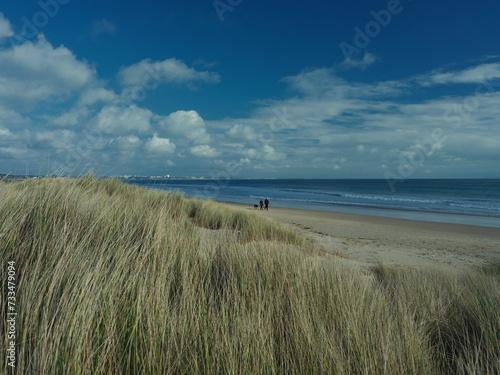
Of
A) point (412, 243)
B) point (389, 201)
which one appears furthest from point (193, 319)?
point (389, 201)

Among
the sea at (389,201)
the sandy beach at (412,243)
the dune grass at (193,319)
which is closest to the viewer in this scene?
the dune grass at (193,319)

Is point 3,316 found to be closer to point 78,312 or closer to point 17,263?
point 78,312

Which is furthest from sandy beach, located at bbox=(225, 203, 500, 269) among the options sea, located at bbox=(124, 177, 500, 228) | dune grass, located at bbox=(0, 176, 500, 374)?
sea, located at bbox=(124, 177, 500, 228)

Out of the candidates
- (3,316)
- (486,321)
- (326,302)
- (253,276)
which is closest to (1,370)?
(3,316)

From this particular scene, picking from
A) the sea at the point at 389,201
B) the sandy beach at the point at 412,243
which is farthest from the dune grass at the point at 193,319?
the sea at the point at 389,201

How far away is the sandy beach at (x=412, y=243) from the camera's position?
8.58 metres

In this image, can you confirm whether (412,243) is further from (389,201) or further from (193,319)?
(389,201)

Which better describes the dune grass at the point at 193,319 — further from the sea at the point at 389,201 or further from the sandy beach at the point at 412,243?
the sea at the point at 389,201

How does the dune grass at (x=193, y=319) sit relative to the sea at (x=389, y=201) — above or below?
above

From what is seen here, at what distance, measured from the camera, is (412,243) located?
12.5 m

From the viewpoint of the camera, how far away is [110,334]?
1.77 m

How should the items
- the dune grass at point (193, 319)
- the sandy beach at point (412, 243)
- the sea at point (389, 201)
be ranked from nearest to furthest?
the dune grass at point (193, 319) → the sandy beach at point (412, 243) → the sea at point (389, 201)

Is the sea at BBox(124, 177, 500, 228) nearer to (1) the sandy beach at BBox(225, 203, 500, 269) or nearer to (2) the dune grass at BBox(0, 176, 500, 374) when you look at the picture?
(1) the sandy beach at BBox(225, 203, 500, 269)

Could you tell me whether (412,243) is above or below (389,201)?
below
